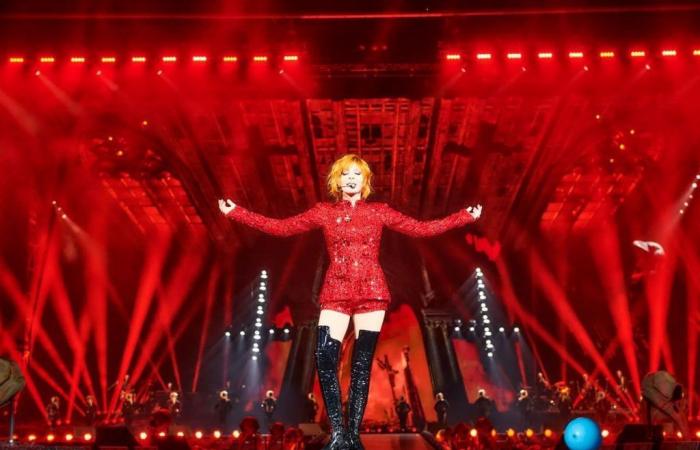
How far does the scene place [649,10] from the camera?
27.1 feet

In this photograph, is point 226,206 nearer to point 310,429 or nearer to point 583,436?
point 583,436

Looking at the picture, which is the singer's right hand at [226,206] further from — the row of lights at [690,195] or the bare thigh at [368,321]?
the row of lights at [690,195]

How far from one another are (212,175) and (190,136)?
2.55 meters

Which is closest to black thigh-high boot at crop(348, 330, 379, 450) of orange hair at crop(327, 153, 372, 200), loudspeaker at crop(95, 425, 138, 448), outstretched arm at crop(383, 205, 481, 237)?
outstretched arm at crop(383, 205, 481, 237)

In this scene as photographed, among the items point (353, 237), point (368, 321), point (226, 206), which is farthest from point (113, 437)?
point (353, 237)

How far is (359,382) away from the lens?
12.2 ft

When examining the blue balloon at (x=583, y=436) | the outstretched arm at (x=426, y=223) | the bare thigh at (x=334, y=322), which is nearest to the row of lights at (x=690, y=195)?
the outstretched arm at (x=426, y=223)

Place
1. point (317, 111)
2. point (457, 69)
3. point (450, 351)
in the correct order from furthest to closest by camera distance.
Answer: point (450, 351) → point (317, 111) → point (457, 69)

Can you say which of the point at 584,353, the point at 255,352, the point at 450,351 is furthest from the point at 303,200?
the point at 584,353

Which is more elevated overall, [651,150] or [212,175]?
[212,175]

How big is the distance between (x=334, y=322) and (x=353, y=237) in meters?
0.53

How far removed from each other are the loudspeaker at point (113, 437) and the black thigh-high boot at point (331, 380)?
6.05 feet

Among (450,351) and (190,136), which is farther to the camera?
(450,351)

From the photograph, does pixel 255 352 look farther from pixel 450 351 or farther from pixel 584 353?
pixel 584 353
